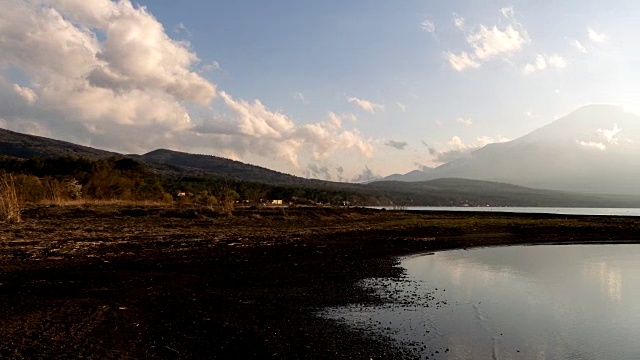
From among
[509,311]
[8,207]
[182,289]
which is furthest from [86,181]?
[509,311]

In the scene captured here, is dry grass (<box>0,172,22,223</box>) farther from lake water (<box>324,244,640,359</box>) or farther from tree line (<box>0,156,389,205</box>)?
lake water (<box>324,244,640,359</box>)

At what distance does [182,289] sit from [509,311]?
13.6m

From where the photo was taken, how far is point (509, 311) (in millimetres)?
18078

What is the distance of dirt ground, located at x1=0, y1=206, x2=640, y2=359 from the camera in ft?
38.5

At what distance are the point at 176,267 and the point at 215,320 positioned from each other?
11.4 m

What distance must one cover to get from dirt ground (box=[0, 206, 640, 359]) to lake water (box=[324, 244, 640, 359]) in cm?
148

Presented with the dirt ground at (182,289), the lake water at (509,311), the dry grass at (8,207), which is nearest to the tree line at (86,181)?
the dry grass at (8,207)

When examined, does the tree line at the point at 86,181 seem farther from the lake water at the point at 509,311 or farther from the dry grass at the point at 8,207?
the lake water at the point at 509,311

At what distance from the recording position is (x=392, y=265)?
2927 centimetres

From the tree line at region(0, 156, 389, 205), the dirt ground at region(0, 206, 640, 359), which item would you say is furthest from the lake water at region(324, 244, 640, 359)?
the tree line at region(0, 156, 389, 205)

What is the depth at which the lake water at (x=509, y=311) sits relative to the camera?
42.9 feet

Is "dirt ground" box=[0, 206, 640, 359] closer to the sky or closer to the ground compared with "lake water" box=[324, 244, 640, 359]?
closer to the ground

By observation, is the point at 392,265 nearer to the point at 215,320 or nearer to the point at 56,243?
the point at 215,320

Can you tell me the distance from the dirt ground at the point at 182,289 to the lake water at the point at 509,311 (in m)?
1.48
